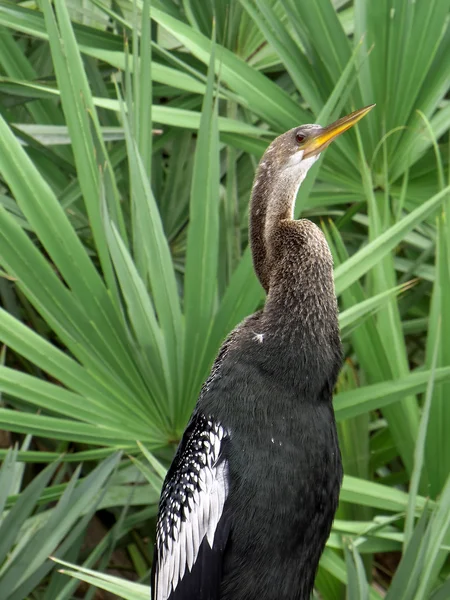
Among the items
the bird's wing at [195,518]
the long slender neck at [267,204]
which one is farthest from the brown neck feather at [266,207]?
the bird's wing at [195,518]

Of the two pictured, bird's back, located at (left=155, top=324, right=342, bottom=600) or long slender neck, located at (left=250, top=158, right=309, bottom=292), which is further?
long slender neck, located at (left=250, top=158, right=309, bottom=292)

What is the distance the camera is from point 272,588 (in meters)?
1.95

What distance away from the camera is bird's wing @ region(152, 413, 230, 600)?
76.8 inches

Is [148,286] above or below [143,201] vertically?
below

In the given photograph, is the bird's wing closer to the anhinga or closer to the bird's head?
the anhinga

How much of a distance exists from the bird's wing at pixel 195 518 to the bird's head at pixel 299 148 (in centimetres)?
55

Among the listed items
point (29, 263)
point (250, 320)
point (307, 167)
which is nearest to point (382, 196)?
point (307, 167)

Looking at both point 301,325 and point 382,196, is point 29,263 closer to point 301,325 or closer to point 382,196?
point 301,325

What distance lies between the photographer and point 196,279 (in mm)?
2201

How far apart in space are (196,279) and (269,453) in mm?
461

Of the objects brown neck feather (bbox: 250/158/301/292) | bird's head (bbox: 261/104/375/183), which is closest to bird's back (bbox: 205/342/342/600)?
brown neck feather (bbox: 250/158/301/292)

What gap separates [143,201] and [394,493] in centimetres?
80

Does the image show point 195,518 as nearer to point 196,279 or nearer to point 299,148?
point 196,279

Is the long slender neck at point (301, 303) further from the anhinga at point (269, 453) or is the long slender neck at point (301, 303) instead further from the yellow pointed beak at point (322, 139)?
the yellow pointed beak at point (322, 139)
